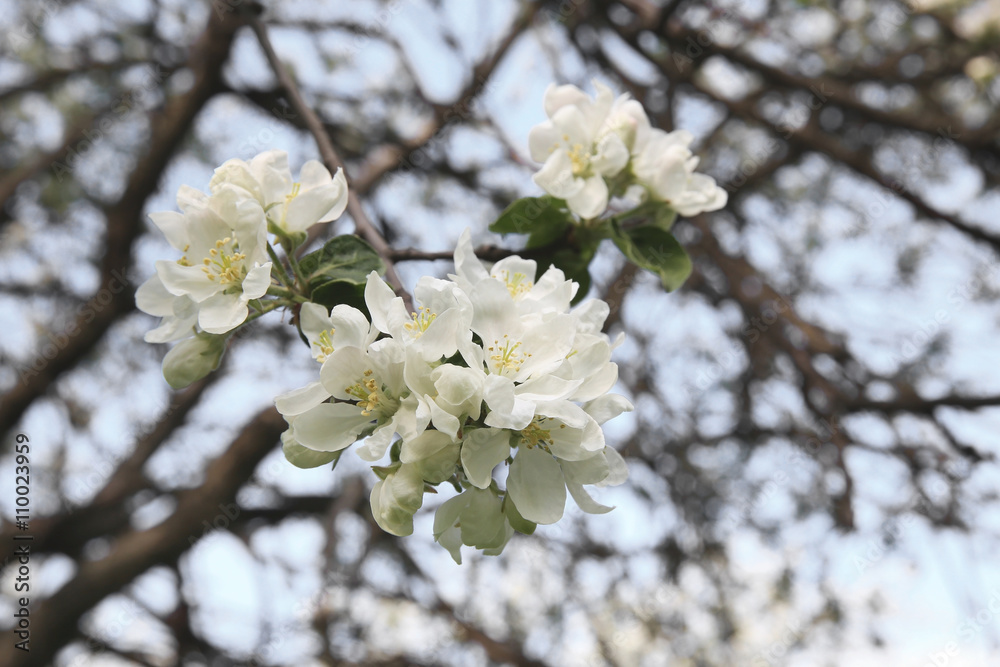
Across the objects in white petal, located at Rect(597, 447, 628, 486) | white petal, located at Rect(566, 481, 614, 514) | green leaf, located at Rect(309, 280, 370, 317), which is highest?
green leaf, located at Rect(309, 280, 370, 317)

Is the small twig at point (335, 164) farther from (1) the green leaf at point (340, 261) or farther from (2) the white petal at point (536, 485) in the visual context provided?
(2) the white petal at point (536, 485)

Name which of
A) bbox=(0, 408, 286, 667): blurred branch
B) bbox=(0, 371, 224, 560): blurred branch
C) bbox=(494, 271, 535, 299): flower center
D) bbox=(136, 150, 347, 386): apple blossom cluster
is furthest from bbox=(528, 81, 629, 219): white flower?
bbox=(0, 371, 224, 560): blurred branch

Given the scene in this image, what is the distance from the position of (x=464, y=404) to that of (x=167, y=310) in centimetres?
56

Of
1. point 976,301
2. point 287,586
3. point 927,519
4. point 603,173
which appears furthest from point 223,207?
point 976,301

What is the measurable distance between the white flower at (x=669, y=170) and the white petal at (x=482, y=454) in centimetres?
76

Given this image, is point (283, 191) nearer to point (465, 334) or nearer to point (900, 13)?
point (465, 334)

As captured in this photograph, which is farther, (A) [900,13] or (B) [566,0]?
(A) [900,13]

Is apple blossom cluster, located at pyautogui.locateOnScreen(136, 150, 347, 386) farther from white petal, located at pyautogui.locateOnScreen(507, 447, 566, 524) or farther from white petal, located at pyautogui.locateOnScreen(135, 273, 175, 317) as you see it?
white petal, located at pyautogui.locateOnScreen(507, 447, 566, 524)

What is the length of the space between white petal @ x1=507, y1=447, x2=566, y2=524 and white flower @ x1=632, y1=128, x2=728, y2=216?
0.71 meters

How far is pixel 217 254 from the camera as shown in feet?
3.32

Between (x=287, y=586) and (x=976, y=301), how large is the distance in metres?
3.64

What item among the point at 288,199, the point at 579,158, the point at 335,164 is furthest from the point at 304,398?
the point at 579,158

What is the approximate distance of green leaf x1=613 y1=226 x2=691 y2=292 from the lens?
1.35m

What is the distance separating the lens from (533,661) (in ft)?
10.1
